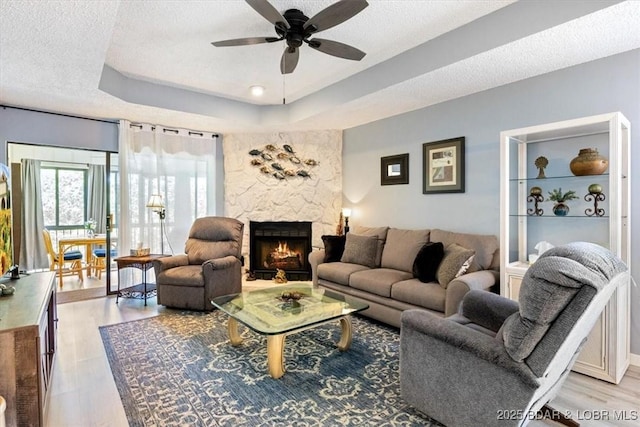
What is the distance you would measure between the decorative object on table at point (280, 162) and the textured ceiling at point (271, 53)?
1.02 meters

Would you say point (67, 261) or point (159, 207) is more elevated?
point (159, 207)

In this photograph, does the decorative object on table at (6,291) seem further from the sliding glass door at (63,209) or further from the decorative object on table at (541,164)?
the decorative object on table at (541,164)

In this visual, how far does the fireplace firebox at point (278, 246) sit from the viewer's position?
563 cm

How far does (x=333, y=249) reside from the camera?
442 cm

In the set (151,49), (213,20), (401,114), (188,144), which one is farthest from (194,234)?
(401,114)

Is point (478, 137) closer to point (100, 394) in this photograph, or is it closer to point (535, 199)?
point (535, 199)

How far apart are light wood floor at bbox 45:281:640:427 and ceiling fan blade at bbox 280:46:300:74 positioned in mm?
2804

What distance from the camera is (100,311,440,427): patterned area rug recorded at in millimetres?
1989

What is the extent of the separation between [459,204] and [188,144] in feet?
13.4

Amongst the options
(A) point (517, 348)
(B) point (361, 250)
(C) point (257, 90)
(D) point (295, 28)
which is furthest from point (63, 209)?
(A) point (517, 348)

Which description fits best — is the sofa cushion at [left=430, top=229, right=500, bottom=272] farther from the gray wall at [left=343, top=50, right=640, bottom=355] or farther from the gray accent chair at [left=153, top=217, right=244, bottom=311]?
the gray accent chair at [left=153, top=217, right=244, bottom=311]

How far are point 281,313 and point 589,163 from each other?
270 cm

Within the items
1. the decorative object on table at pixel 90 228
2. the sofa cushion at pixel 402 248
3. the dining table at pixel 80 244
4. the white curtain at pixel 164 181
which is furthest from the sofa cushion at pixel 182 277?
the decorative object on table at pixel 90 228

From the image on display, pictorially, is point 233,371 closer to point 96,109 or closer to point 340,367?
point 340,367
